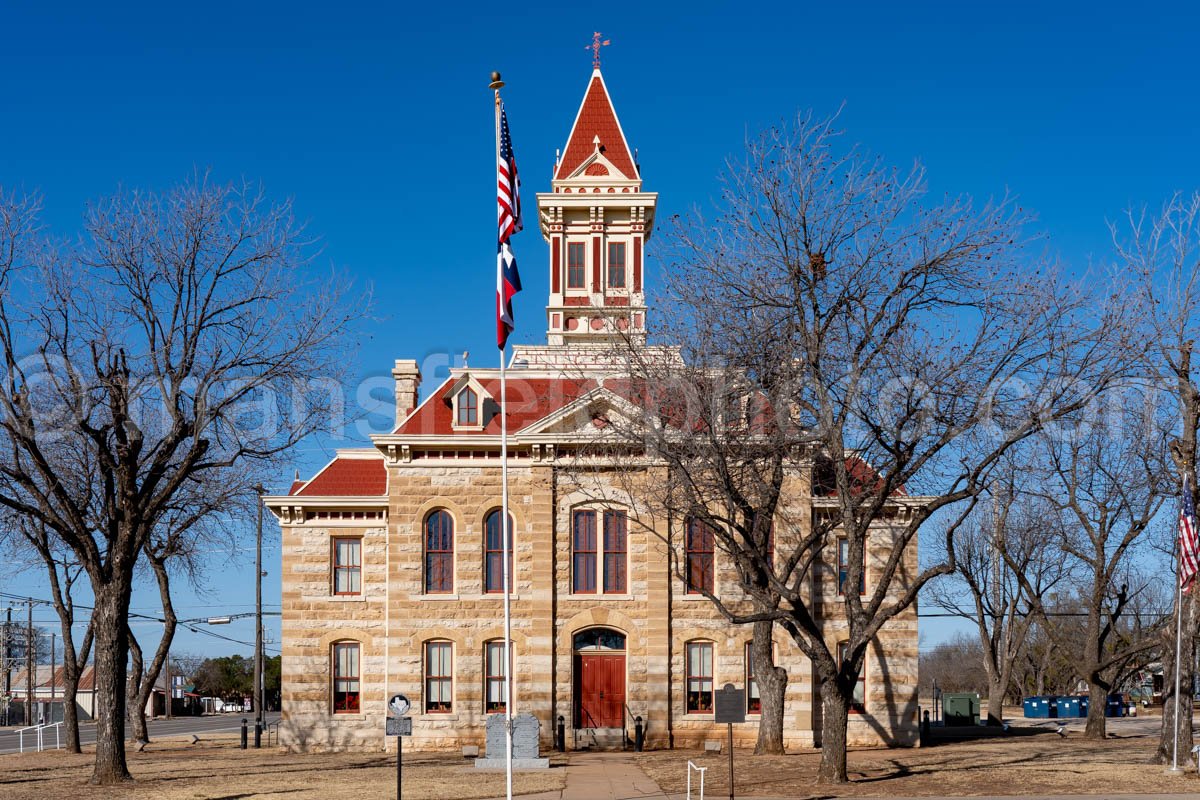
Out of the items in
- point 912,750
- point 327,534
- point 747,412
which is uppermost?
point 747,412

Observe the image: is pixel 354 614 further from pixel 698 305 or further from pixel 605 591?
pixel 698 305

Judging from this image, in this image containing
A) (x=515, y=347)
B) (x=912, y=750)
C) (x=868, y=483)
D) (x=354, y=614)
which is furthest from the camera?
(x=515, y=347)

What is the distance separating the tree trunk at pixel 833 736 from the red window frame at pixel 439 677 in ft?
43.6

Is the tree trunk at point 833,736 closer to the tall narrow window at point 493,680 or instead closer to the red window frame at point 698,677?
the red window frame at point 698,677

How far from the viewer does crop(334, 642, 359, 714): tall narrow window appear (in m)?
36.5

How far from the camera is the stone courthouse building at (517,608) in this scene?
35312 mm

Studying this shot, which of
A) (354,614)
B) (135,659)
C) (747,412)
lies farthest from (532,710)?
(135,659)

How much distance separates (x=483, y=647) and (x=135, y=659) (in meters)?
13.1

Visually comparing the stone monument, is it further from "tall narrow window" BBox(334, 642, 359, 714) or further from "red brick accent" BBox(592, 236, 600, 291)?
"red brick accent" BBox(592, 236, 600, 291)

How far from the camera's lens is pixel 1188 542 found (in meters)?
26.3

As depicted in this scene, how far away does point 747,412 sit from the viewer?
2725 centimetres

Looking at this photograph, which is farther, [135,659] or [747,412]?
[135,659]

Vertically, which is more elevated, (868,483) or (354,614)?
(868,483)

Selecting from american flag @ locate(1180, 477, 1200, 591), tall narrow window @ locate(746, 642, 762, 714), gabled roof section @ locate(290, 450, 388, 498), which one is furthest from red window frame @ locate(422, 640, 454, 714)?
american flag @ locate(1180, 477, 1200, 591)
